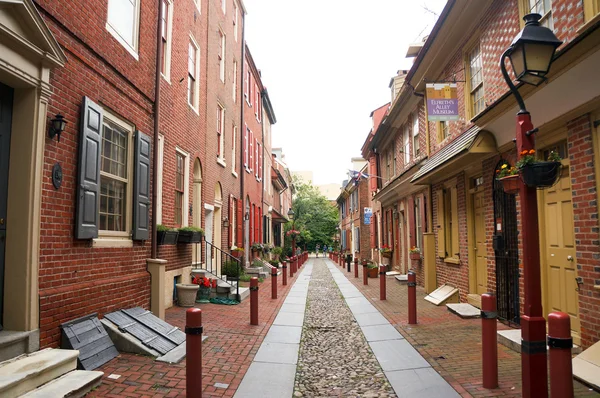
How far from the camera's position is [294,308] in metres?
10.0

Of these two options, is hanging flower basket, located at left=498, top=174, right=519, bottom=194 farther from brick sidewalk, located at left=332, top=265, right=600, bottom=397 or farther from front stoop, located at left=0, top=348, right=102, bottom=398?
front stoop, located at left=0, top=348, right=102, bottom=398

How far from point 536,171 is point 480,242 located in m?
5.71

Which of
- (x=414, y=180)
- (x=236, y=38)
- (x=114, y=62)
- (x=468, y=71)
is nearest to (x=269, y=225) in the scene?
(x=236, y=38)

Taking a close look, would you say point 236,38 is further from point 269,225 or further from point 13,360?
point 13,360

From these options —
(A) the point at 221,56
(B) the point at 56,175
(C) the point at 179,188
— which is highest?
(A) the point at 221,56

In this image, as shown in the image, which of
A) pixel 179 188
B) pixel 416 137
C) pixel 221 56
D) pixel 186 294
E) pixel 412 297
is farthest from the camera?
pixel 221 56

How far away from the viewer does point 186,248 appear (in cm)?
1006

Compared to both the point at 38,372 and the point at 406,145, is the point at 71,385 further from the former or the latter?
the point at 406,145

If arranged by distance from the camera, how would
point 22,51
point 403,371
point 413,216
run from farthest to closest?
point 413,216 → point 403,371 → point 22,51

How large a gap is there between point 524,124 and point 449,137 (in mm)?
6653

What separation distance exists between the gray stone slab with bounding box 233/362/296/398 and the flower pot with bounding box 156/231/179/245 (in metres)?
3.54

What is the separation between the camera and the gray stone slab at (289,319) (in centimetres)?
820

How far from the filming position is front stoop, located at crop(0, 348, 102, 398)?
11.6 feet

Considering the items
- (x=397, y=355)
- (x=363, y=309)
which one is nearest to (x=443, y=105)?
(x=363, y=309)
